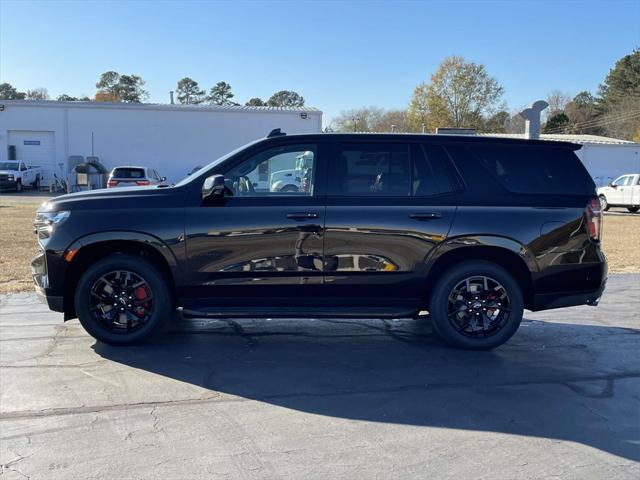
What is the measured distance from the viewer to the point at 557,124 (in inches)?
2899

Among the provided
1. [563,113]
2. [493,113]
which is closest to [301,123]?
[493,113]

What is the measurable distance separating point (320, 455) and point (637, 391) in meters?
2.81

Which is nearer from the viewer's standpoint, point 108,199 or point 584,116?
point 108,199

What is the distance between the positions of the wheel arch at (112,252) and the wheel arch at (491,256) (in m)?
2.45

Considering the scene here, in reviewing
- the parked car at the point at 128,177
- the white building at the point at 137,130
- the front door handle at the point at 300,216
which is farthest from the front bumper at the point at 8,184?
the front door handle at the point at 300,216

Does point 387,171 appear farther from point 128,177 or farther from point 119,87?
point 119,87

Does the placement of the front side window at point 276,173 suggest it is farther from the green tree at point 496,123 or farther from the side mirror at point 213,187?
the green tree at point 496,123

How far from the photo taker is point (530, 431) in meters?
3.92

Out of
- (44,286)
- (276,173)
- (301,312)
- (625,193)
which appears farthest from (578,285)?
(625,193)

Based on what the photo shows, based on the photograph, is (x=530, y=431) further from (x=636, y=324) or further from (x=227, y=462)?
(x=636, y=324)

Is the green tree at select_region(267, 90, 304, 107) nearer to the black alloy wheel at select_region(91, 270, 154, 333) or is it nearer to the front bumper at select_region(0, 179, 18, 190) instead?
the front bumper at select_region(0, 179, 18, 190)

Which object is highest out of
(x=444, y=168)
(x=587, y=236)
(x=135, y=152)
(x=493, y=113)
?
(x=493, y=113)

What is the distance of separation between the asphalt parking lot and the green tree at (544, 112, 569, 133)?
240 ft

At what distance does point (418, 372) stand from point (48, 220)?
3.64 meters
